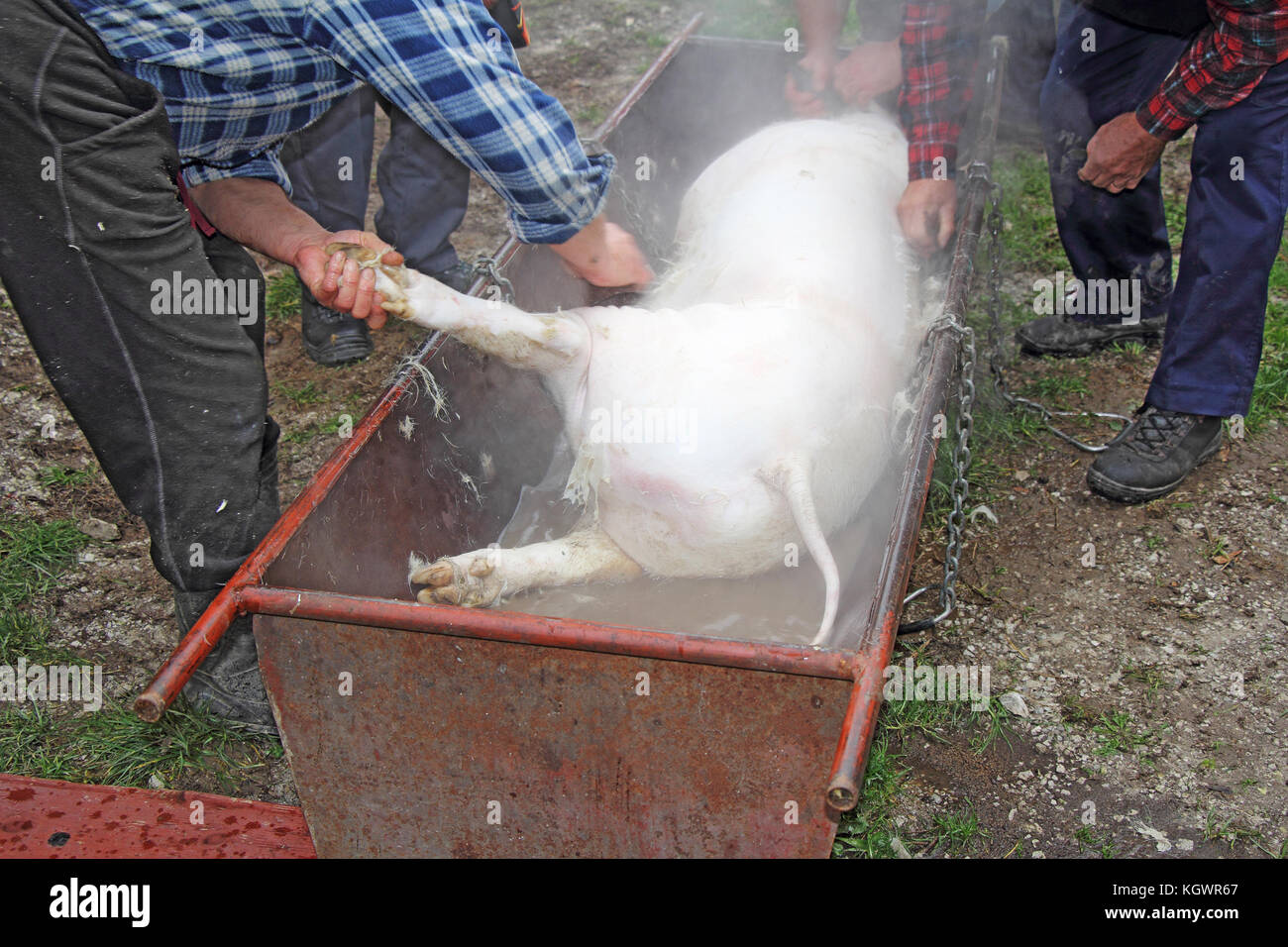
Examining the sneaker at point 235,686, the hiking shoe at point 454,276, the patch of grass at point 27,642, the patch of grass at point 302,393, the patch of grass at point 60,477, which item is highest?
the hiking shoe at point 454,276

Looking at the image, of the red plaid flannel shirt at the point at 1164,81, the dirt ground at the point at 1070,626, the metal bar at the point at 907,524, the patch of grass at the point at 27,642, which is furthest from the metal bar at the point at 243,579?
the red plaid flannel shirt at the point at 1164,81

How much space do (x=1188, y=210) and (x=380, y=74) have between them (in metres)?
2.31

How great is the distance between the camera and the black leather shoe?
374 centimetres

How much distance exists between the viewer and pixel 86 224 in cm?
178

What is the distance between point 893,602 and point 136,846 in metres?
1.53

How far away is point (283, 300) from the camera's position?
4.07 metres

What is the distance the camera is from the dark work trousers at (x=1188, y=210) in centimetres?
261

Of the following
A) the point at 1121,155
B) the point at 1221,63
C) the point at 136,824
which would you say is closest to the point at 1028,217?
the point at 1121,155

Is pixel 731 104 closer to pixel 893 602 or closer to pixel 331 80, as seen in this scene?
pixel 331 80

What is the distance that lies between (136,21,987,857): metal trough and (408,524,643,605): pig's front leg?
0.61 feet

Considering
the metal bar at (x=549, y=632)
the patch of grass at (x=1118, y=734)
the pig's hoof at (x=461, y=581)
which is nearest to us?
the metal bar at (x=549, y=632)

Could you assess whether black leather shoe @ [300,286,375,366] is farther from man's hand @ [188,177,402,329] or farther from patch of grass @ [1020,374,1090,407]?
patch of grass @ [1020,374,1090,407]

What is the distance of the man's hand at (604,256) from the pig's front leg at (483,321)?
13 cm

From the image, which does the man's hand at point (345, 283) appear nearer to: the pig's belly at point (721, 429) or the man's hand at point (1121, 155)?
the pig's belly at point (721, 429)
